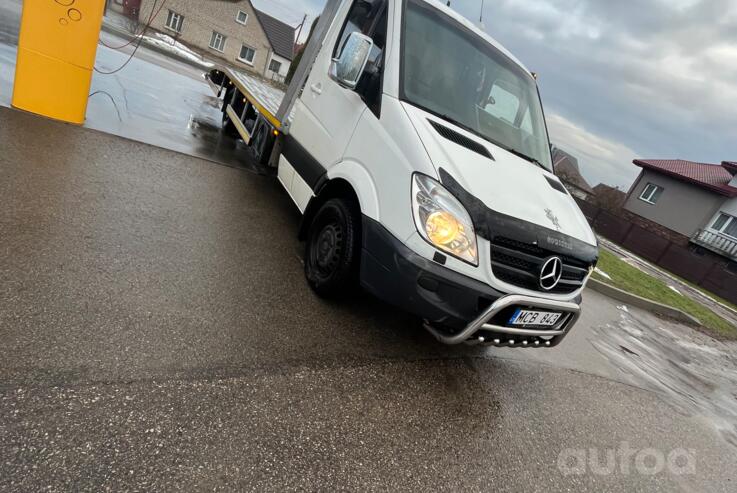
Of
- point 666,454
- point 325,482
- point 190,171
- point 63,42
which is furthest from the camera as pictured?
point 190,171

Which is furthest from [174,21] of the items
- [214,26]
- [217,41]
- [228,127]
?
[228,127]

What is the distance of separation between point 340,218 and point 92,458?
2051 mm

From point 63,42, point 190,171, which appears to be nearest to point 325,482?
point 190,171

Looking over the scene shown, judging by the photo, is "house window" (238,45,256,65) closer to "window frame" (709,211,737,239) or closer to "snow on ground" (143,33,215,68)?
"snow on ground" (143,33,215,68)

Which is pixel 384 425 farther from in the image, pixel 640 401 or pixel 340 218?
pixel 640 401

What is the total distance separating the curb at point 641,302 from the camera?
27.0 ft

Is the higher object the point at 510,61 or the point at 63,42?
the point at 510,61

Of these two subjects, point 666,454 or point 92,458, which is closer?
point 92,458

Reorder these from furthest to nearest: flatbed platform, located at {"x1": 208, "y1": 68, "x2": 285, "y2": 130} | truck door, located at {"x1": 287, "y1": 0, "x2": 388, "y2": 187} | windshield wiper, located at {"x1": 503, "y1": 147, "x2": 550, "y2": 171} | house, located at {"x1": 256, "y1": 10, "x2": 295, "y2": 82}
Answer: house, located at {"x1": 256, "y1": 10, "x2": 295, "y2": 82}
flatbed platform, located at {"x1": 208, "y1": 68, "x2": 285, "y2": 130}
windshield wiper, located at {"x1": 503, "y1": 147, "x2": 550, "y2": 171}
truck door, located at {"x1": 287, "y1": 0, "x2": 388, "y2": 187}

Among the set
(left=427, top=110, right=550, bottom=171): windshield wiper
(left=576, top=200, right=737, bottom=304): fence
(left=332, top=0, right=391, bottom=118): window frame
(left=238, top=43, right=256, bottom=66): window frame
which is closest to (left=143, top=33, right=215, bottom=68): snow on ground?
(left=238, top=43, right=256, bottom=66): window frame

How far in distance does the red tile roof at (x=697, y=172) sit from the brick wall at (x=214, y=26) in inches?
1376

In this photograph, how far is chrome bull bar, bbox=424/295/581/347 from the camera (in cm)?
247

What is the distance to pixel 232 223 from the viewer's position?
4188 millimetres

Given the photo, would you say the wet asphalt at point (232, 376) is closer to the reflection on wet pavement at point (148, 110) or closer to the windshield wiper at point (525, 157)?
→ the reflection on wet pavement at point (148, 110)
